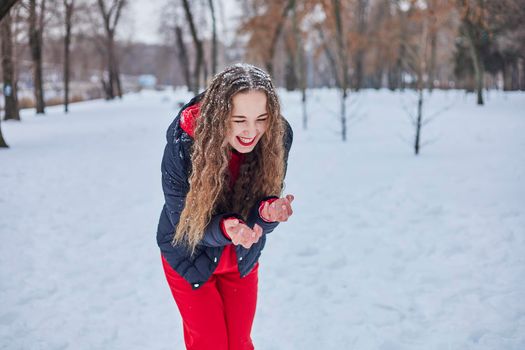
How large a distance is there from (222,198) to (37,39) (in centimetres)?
1895

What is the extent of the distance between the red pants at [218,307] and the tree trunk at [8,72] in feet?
41.5

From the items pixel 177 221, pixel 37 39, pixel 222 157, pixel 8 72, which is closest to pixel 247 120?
pixel 222 157

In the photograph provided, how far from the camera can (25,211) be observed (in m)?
6.18

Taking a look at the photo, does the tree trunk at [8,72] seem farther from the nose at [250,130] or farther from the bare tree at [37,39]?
the nose at [250,130]

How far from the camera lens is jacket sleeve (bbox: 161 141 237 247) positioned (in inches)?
76.7

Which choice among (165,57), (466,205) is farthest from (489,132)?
(165,57)

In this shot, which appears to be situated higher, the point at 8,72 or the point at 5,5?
the point at 8,72

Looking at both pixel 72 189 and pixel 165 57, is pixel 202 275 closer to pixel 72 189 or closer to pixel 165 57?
pixel 72 189

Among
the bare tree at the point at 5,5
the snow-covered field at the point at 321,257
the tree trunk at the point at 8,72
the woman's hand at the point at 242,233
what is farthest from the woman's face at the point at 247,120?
the tree trunk at the point at 8,72

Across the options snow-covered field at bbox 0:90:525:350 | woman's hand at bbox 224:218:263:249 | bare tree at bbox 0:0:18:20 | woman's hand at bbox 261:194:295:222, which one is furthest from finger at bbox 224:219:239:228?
bare tree at bbox 0:0:18:20

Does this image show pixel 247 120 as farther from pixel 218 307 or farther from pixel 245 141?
pixel 218 307

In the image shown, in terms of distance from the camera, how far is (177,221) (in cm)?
207

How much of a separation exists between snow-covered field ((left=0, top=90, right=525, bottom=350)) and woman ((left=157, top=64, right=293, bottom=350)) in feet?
4.48

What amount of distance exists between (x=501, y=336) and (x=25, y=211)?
568cm
